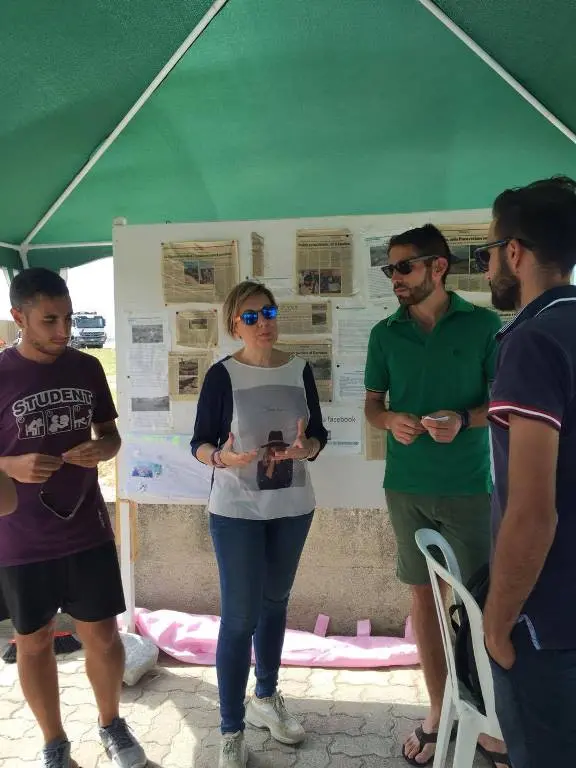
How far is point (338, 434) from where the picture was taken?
2883 millimetres

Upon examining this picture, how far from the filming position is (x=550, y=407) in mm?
1101

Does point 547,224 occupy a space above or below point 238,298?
above

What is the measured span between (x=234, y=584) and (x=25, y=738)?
1.27 m

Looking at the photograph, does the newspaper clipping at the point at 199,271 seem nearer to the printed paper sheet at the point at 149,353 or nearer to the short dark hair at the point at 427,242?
the printed paper sheet at the point at 149,353

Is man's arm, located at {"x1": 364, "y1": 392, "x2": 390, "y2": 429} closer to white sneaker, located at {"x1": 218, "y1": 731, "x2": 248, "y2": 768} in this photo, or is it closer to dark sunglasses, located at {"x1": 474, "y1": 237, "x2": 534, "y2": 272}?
dark sunglasses, located at {"x1": 474, "y1": 237, "x2": 534, "y2": 272}

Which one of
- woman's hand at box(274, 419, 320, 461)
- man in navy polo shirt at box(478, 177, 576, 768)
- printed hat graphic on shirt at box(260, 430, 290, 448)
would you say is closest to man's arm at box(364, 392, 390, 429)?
woman's hand at box(274, 419, 320, 461)

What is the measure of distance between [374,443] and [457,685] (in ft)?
4.47

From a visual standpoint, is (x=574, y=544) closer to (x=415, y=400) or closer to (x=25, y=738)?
(x=415, y=400)

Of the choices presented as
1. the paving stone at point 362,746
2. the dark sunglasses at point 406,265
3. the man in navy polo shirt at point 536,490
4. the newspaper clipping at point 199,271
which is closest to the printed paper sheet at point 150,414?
the newspaper clipping at point 199,271

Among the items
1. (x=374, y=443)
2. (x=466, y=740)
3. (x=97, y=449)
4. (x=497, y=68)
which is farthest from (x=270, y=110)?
(x=466, y=740)

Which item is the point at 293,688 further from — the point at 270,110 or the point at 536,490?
the point at 270,110

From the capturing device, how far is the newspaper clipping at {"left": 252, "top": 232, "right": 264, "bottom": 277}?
2820mm

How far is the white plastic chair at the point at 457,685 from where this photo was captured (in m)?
1.47

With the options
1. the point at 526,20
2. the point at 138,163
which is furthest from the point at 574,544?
the point at 138,163
